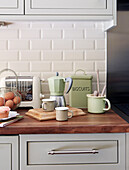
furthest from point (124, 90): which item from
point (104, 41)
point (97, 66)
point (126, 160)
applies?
point (126, 160)

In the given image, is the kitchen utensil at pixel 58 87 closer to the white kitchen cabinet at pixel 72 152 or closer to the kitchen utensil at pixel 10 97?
the kitchen utensil at pixel 10 97

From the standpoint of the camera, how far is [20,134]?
1.41 m

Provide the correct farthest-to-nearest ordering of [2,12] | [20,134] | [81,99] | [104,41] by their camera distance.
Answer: [104,41] < [81,99] < [2,12] < [20,134]

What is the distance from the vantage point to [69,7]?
1.76m

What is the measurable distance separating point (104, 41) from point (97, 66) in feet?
0.72

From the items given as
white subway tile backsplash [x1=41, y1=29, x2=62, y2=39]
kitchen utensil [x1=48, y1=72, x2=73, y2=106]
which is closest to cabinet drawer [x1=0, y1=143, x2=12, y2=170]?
kitchen utensil [x1=48, y1=72, x2=73, y2=106]

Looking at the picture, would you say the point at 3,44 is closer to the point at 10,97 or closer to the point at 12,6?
the point at 12,6

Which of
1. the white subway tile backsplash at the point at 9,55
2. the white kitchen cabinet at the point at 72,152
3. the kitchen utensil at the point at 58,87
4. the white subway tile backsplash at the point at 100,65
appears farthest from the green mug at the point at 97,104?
the white subway tile backsplash at the point at 9,55

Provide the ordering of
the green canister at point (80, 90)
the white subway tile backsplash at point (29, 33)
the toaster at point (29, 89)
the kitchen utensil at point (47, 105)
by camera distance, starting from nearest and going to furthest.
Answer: the kitchen utensil at point (47, 105) → the toaster at point (29, 89) → the green canister at point (80, 90) → the white subway tile backsplash at point (29, 33)

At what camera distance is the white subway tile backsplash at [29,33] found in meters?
2.09

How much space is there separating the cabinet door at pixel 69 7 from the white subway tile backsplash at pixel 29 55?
43 centimetres

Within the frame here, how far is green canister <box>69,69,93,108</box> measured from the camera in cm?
199

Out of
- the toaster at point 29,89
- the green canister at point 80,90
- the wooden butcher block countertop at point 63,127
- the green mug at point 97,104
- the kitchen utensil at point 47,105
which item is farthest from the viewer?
the green canister at point 80,90

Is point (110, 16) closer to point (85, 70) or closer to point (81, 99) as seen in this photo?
point (85, 70)
